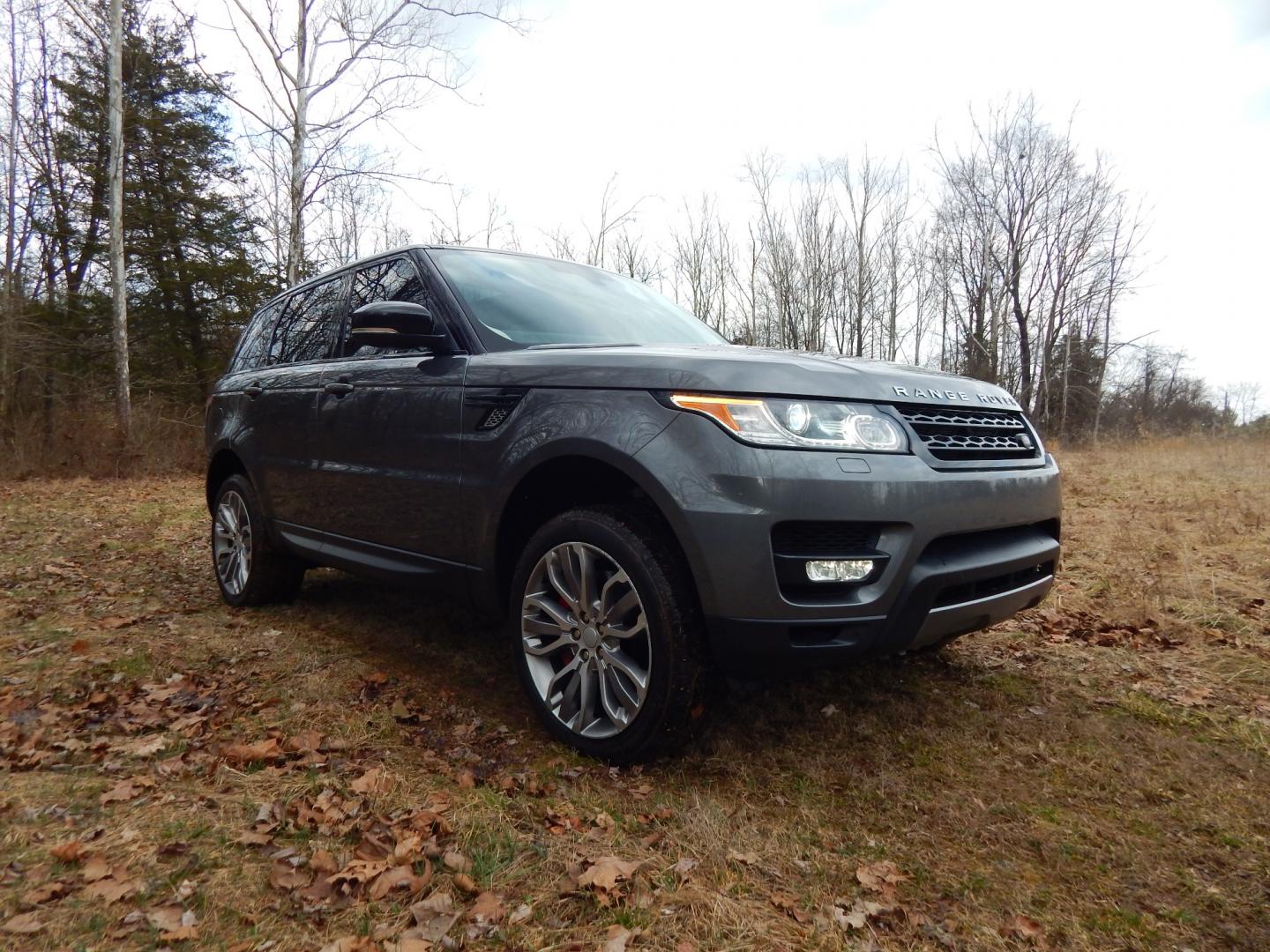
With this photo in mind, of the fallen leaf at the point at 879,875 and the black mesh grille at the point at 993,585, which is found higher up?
the black mesh grille at the point at 993,585

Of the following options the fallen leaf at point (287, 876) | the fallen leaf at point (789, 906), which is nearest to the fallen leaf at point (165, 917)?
the fallen leaf at point (287, 876)

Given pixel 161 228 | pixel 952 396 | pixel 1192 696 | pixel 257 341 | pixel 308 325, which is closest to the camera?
pixel 952 396

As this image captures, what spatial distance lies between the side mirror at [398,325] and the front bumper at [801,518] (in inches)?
46.7

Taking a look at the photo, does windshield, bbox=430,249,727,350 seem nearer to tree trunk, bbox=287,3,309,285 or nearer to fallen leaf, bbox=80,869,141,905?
fallen leaf, bbox=80,869,141,905

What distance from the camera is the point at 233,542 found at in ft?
14.9

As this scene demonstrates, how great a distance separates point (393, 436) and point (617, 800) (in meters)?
1.75

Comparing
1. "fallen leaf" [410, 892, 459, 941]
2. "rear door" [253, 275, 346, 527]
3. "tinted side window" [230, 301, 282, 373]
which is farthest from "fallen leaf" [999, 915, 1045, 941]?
"tinted side window" [230, 301, 282, 373]

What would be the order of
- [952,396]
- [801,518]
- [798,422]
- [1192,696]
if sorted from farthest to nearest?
1. [1192,696]
2. [952,396]
3. [798,422]
4. [801,518]

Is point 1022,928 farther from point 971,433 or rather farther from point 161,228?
point 161,228

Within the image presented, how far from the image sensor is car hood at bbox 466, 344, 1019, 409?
2.15 metres

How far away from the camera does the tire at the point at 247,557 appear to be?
14.0ft

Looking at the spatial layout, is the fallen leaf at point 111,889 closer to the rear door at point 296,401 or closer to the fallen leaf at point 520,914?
the fallen leaf at point 520,914

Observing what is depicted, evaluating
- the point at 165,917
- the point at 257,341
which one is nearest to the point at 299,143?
the point at 257,341

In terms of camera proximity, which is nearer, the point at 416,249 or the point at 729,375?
the point at 729,375
